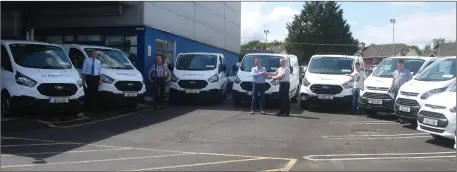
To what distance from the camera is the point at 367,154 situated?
830 cm

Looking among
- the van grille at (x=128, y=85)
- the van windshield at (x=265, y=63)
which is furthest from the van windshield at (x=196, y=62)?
the van grille at (x=128, y=85)

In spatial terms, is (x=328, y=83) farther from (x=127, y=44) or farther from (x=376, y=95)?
(x=127, y=44)

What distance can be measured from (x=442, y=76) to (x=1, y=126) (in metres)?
10.7

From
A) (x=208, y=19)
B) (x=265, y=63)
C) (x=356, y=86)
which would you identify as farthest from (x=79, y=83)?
(x=208, y=19)

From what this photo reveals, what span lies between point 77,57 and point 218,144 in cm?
748

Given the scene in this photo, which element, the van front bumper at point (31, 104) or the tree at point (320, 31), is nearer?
the van front bumper at point (31, 104)

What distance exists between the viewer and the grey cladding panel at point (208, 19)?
26.8 meters

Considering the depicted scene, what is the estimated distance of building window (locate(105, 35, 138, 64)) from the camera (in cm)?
1900

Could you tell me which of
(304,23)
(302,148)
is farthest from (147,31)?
(304,23)

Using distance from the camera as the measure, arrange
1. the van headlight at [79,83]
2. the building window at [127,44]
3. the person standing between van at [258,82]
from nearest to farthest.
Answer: the van headlight at [79,83] → the person standing between van at [258,82] → the building window at [127,44]

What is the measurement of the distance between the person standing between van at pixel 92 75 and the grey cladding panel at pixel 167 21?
18.6 ft

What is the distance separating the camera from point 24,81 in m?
11.6

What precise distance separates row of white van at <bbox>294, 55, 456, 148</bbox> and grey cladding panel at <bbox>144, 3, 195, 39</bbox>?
7164 millimetres

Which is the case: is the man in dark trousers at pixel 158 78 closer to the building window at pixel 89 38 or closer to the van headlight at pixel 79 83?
the van headlight at pixel 79 83
